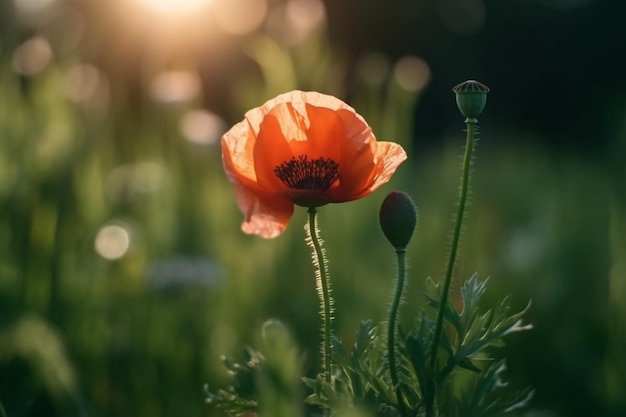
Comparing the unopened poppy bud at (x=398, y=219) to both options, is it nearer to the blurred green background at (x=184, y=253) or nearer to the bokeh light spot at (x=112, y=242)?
the blurred green background at (x=184, y=253)

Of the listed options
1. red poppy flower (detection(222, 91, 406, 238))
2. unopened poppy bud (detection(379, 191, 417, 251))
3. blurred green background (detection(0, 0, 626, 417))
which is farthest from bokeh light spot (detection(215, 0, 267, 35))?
unopened poppy bud (detection(379, 191, 417, 251))

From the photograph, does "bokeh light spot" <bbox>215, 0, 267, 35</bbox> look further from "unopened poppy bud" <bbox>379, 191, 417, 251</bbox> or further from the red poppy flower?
"unopened poppy bud" <bbox>379, 191, 417, 251</bbox>

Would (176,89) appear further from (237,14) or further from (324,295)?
(237,14)

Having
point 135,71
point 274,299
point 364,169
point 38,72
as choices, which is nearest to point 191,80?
point 38,72

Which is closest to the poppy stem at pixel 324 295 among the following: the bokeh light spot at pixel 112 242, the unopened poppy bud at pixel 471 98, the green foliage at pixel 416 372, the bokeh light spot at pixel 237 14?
the green foliage at pixel 416 372

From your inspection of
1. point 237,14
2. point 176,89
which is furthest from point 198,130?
point 237,14

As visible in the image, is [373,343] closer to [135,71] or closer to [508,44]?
[135,71]
